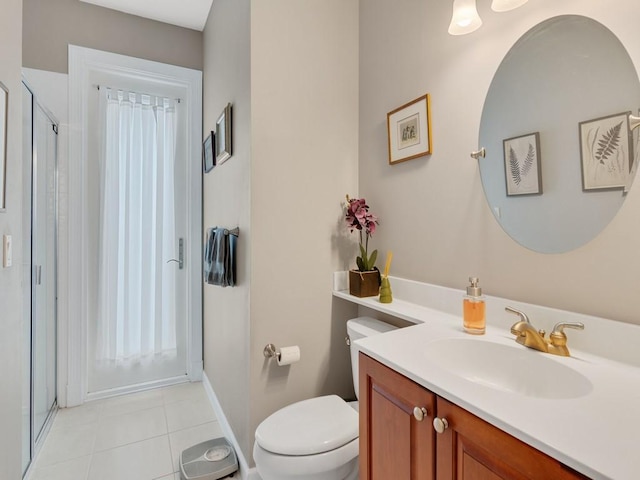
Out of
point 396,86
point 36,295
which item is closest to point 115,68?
point 36,295

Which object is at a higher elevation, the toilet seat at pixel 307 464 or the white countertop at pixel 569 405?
the white countertop at pixel 569 405

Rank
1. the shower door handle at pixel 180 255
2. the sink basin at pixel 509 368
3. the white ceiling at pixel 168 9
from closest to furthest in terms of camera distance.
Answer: the sink basin at pixel 509 368 → the white ceiling at pixel 168 9 → the shower door handle at pixel 180 255

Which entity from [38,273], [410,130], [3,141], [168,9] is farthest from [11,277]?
[168,9]

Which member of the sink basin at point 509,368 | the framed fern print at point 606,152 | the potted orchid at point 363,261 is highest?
the framed fern print at point 606,152

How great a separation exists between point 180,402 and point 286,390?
46.8 inches

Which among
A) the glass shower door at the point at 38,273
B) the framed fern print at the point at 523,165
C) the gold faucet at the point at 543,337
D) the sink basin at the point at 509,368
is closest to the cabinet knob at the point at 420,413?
the sink basin at the point at 509,368

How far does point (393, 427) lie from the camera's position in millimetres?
868

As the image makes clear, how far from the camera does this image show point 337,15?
1.74 metres

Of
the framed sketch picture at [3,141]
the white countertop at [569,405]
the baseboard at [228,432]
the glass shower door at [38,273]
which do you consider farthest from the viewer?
the glass shower door at [38,273]

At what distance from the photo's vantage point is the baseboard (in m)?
1.51

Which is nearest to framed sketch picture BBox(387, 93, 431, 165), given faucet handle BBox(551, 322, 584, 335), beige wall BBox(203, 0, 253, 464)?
beige wall BBox(203, 0, 253, 464)

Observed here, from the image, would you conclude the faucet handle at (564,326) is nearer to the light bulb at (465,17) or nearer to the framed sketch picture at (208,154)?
the light bulb at (465,17)

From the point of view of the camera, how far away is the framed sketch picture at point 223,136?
5.96 ft

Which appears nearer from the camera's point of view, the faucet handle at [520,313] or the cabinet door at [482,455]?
the cabinet door at [482,455]
